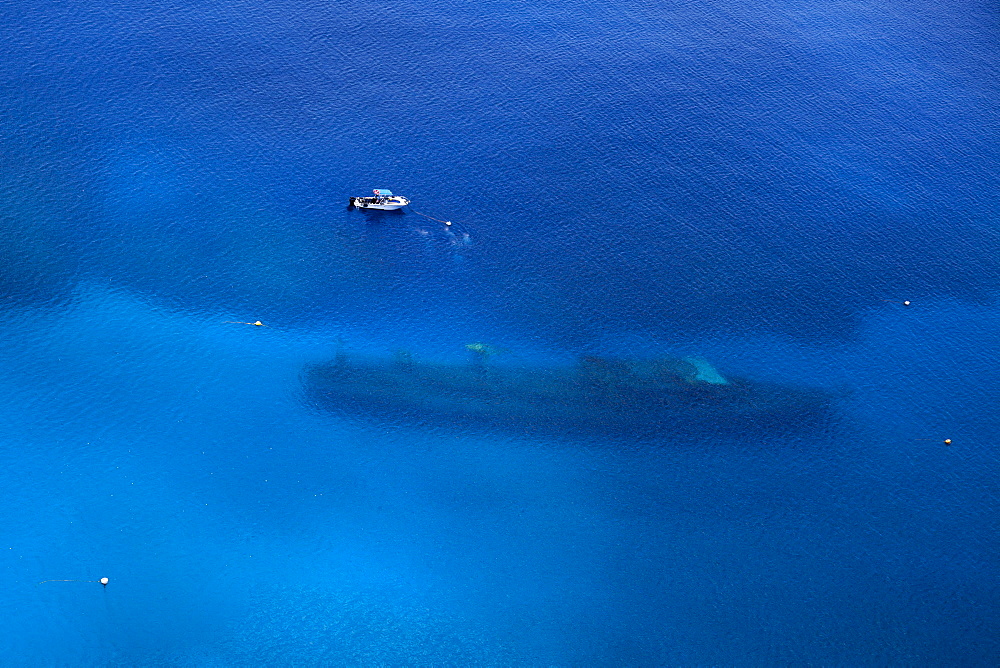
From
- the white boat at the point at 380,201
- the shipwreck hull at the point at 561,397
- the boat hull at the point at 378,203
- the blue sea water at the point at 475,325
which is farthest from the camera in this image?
the boat hull at the point at 378,203

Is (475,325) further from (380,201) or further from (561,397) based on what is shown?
(380,201)

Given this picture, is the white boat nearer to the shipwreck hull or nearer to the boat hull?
the boat hull

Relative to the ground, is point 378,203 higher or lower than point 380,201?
lower

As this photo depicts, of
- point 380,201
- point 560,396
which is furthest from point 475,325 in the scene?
point 380,201

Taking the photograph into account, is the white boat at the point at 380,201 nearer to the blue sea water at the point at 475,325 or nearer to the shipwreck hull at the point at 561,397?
the blue sea water at the point at 475,325

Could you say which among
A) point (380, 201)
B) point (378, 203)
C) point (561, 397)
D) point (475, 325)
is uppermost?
point (380, 201)

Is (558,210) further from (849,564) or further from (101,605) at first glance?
(101,605)

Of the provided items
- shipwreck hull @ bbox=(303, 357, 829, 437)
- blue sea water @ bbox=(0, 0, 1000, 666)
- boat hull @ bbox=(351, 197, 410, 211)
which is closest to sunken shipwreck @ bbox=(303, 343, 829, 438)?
shipwreck hull @ bbox=(303, 357, 829, 437)

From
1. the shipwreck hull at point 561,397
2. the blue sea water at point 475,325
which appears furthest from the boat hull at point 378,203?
the shipwreck hull at point 561,397
